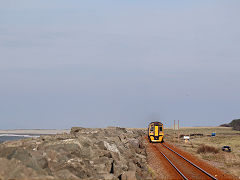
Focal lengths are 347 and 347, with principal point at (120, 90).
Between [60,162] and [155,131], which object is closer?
[60,162]

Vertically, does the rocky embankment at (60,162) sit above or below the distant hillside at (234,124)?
below

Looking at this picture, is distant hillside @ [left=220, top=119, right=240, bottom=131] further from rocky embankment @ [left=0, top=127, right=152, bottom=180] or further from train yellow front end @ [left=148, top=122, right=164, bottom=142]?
rocky embankment @ [left=0, top=127, right=152, bottom=180]

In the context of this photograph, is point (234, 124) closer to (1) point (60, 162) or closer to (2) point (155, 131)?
(2) point (155, 131)

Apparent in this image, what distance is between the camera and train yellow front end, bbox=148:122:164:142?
5144cm

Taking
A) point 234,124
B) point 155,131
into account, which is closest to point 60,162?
point 155,131

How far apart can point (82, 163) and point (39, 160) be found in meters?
2.13

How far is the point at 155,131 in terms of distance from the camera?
52.4 meters

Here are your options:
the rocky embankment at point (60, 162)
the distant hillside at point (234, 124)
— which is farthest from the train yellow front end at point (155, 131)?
the distant hillside at point (234, 124)

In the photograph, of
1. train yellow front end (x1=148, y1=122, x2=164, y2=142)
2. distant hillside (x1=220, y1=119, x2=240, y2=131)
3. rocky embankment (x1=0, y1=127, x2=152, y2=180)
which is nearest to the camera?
rocky embankment (x1=0, y1=127, x2=152, y2=180)

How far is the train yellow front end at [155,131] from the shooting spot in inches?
2025

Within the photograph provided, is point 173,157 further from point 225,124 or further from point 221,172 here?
point 225,124

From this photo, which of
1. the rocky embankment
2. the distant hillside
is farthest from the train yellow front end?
the distant hillside

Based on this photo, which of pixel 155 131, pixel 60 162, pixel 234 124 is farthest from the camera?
pixel 234 124

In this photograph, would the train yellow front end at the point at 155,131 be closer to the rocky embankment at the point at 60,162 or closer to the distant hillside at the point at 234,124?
the rocky embankment at the point at 60,162
